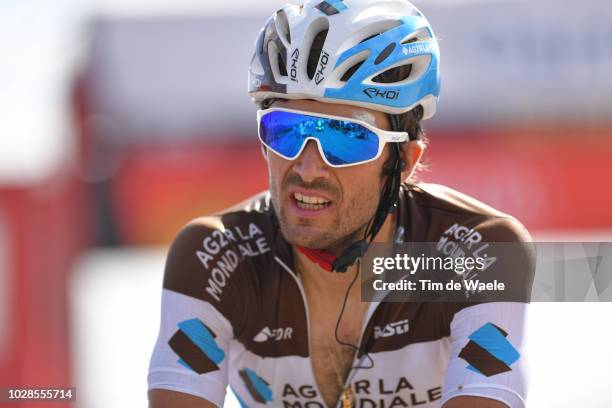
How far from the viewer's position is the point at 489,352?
140 inches

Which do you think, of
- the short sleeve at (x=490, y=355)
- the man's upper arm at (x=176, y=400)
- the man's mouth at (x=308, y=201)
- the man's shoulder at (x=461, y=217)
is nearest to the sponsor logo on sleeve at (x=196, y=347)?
the man's upper arm at (x=176, y=400)

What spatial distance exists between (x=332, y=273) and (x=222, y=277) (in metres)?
0.45

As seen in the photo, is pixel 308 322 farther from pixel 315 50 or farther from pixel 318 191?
pixel 315 50

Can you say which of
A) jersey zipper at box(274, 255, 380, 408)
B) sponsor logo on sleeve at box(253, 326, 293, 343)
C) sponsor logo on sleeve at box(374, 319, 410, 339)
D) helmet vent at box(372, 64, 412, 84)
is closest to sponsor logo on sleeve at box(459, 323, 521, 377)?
sponsor logo on sleeve at box(374, 319, 410, 339)

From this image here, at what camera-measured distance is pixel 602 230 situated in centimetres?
1034

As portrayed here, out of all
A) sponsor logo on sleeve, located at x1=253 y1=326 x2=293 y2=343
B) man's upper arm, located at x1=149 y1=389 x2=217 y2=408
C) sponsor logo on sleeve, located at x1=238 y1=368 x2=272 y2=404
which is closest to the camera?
man's upper arm, located at x1=149 y1=389 x2=217 y2=408

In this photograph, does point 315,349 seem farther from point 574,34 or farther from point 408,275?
point 574,34

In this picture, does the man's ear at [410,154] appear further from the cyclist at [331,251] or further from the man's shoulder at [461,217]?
the man's shoulder at [461,217]

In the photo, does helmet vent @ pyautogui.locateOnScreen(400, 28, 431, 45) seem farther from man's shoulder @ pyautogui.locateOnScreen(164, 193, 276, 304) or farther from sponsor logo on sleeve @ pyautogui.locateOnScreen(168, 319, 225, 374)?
sponsor logo on sleeve @ pyautogui.locateOnScreen(168, 319, 225, 374)

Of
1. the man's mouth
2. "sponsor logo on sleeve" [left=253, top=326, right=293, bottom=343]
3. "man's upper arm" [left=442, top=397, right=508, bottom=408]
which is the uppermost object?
the man's mouth

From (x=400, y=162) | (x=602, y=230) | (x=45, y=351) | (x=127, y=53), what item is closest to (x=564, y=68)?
(x=602, y=230)

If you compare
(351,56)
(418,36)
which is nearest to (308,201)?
(351,56)

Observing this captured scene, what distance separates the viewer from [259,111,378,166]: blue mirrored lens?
3748 mm

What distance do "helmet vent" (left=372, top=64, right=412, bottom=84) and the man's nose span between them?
34 centimetres
